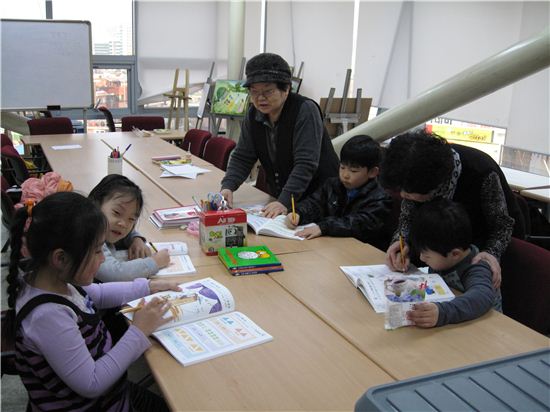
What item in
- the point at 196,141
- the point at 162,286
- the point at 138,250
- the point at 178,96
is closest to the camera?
the point at 162,286

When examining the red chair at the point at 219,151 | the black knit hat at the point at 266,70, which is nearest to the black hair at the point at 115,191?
the black knit hat at the point at 266,70

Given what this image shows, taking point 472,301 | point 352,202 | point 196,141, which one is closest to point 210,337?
point 472,301

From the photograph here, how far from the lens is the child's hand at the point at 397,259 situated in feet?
6.40

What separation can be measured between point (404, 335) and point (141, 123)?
16.9 feet

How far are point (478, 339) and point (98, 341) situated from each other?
1073 millimetres

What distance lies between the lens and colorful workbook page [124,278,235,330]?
1.53m

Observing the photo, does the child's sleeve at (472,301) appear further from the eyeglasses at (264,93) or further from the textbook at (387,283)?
the eyeglasses at (264,93)

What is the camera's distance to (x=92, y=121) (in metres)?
8.06

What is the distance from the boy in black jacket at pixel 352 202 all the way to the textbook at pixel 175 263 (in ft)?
1.87

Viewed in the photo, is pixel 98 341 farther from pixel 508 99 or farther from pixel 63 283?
pixel 508 99

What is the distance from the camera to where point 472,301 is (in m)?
1.63

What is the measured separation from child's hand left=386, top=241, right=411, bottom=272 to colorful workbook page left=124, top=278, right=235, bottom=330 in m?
0.66

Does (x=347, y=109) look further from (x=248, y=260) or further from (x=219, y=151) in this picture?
(x=248, y=260)

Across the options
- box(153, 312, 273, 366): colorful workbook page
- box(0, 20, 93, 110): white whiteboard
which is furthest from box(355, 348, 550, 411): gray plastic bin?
box(0, 20, 93, 110): white whiteboard
